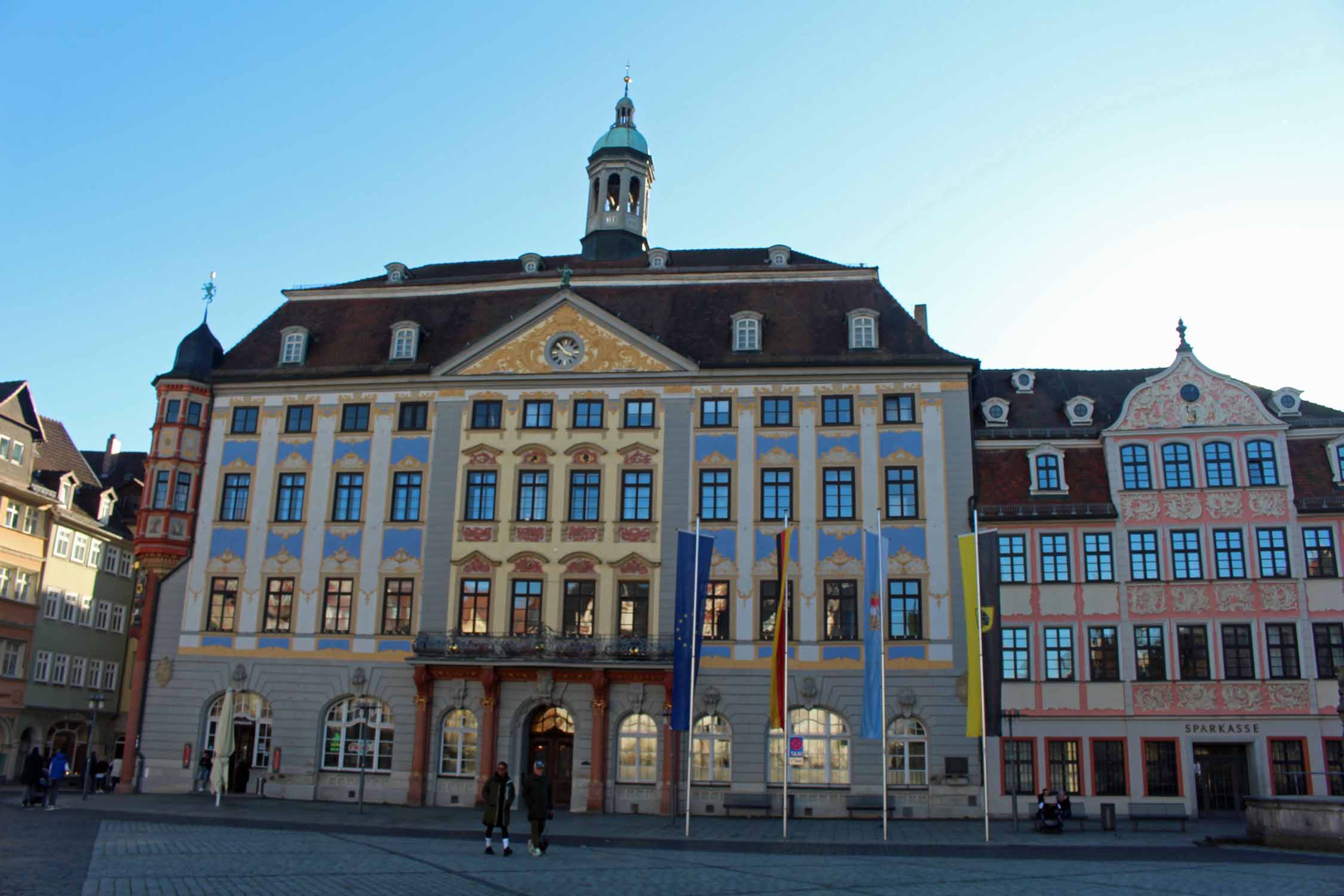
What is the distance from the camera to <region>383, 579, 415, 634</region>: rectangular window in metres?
41.8

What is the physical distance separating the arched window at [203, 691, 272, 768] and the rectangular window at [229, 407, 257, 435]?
9.55m

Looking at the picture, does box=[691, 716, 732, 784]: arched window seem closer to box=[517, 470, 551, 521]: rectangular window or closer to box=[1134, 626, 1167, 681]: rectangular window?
box=[517, 470, 551, 521]: rectangular window

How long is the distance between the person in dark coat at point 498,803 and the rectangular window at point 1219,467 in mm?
27556

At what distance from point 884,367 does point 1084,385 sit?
30.9 feet

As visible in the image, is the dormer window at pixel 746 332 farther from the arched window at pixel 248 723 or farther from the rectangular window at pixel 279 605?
the arched window at pixel 248 723

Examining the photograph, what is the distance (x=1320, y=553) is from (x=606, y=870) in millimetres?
28947

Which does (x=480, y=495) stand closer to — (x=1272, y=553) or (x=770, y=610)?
(x=770, y=610)

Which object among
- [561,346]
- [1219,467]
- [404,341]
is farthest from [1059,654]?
[404,341]

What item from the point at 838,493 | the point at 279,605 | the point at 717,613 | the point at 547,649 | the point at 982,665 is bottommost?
the point at 982,665

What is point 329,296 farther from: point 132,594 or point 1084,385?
point 1084,385

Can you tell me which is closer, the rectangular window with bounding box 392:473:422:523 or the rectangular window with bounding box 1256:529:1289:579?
the rectangular window with bounding box 1256:529:1289:579

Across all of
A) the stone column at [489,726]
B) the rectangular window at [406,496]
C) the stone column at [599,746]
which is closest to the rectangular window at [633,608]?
the stone column at [599,746]

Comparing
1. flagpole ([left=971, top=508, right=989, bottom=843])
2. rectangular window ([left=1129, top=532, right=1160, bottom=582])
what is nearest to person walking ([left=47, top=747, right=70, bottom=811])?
flagpole ([left=971, top=508, right=989, bottom=843])

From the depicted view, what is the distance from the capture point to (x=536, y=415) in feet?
142
